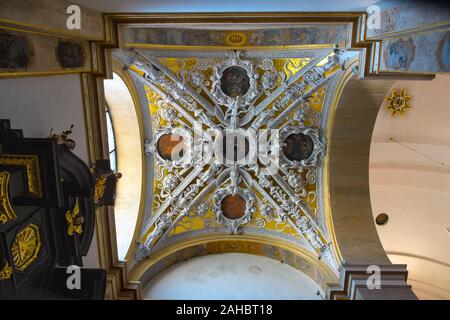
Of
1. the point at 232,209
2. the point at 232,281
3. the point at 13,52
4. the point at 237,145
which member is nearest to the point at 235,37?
the point at 237,145

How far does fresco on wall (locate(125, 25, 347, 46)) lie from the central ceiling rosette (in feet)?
1.03

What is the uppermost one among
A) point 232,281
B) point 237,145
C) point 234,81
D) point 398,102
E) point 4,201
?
point 234,81

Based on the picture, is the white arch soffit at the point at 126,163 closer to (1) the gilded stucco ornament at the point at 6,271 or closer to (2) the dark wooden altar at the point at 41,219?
(2) the dark wooden altar at the point at 41,219

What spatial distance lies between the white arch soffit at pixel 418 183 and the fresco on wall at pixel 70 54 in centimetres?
798

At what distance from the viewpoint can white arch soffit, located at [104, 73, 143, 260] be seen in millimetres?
8367

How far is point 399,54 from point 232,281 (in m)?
5.77

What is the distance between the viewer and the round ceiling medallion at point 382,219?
11852mm

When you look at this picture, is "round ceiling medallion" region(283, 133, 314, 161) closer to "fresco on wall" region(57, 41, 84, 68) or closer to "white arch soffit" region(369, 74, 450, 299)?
"white arch soffit" region(369, 74, 450, 299)

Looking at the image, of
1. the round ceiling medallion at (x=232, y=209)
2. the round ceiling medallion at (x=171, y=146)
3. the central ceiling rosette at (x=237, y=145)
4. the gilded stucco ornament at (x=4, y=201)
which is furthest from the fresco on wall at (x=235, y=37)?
the gilded stucco ornament at (x=4, y=201)

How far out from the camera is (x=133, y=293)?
278 inches

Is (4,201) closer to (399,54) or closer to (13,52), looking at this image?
(13,52)

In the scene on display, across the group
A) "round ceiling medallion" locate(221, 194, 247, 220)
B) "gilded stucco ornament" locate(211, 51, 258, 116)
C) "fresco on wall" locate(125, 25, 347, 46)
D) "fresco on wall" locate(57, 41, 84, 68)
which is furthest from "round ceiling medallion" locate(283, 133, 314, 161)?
"fresco on wall" locate(57, 41, 84, 68)

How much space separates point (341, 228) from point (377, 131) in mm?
3967

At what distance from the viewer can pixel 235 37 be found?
24.5ft
